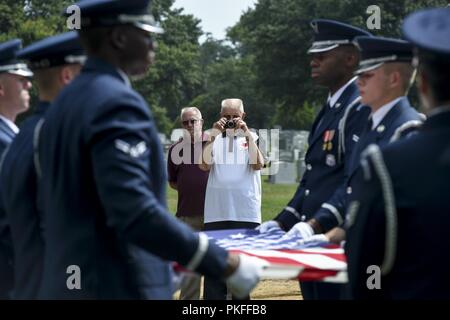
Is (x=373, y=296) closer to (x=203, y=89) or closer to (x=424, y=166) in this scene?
(x=424, y=166)

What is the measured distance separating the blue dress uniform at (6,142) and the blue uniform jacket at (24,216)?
0.86ft

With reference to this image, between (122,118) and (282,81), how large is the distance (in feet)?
189

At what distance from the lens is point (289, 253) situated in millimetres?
4789

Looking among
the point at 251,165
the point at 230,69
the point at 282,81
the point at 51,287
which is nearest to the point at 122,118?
the point at 51,287

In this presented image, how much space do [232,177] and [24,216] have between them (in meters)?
5.09

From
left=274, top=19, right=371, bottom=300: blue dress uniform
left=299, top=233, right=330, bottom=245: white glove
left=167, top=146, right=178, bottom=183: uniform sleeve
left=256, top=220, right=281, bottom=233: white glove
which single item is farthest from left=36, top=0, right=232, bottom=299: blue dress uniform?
left=167, top=146, right=178, bottom=183: uniform sleeve

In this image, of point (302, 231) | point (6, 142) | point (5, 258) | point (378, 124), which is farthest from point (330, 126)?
point (5, 258)

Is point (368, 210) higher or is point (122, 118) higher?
point (122, 118)

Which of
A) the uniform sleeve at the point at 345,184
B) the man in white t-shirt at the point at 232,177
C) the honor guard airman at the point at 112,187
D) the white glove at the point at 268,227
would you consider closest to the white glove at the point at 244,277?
the honor guard airman at the point at 112,187

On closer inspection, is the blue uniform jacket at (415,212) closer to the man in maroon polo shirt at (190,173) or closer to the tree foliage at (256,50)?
the man in maroon polo shirt at (190,173)

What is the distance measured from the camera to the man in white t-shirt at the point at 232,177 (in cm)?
906

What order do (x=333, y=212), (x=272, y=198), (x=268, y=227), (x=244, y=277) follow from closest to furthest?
(x=244, y=277) → (x=333, y=212) → (x=268, y=227) → (x=272, y=198)

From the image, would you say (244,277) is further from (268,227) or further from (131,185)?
(268,227)

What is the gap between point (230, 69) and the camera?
85688 millimetres
